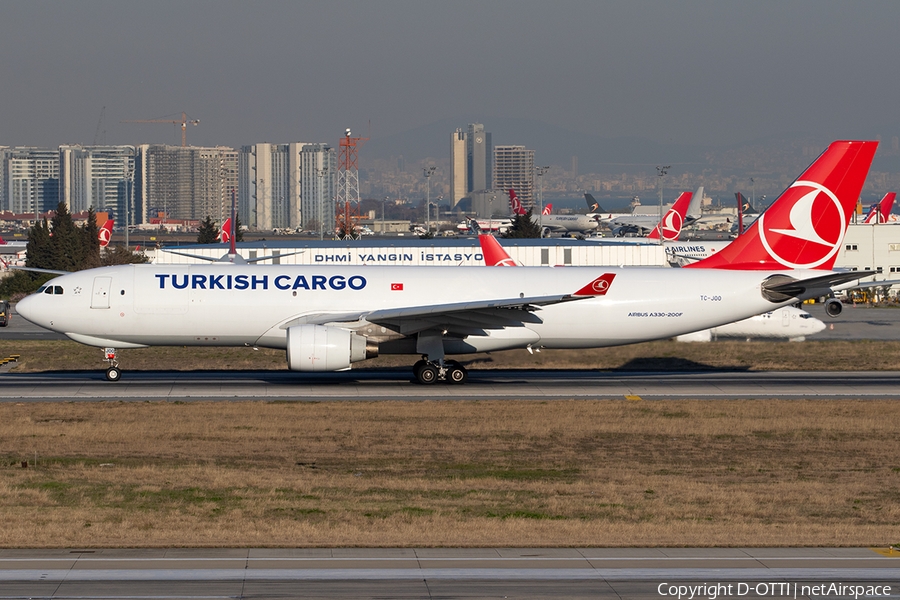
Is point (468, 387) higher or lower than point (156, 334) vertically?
lower

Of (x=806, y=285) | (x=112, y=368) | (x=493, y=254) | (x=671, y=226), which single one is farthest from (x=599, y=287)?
(x=671, y=226)

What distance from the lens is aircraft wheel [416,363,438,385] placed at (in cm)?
3616

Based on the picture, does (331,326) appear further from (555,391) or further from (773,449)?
(773,449)

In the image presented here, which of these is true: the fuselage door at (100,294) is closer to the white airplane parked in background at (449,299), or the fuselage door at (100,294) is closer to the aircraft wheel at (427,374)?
the white airplane parked in background at (449,299)

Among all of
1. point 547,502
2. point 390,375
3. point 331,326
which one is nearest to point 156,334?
point 331,326

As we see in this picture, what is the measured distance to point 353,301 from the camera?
35625mm

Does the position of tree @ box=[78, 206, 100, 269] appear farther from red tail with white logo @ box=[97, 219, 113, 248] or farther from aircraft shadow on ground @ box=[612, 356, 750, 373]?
aircraft shadow on ground @ box=[612, 356, 750, 373]

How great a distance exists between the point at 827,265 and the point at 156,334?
1070 inches

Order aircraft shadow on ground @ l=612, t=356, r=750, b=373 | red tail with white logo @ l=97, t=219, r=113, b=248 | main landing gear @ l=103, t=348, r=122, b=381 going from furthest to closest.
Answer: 1. red tail with white logo @ l=97, t=219, r=113, b=248
2. aircraft shadow on ground @ l=612, t=356, r=750, b=373
3. main landing gear @ l=103, t=348, r=122, b=381

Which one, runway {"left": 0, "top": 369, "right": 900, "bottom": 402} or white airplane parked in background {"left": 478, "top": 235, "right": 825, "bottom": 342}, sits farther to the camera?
white airplane parked in background {"left": 478, "top": 235, "right": 825, "bottom": 342}
